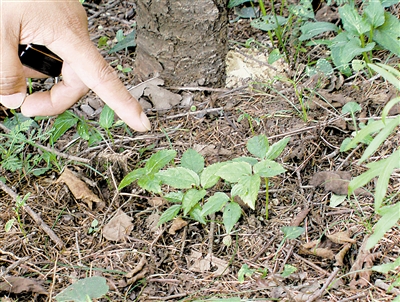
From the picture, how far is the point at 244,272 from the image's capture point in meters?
1.81

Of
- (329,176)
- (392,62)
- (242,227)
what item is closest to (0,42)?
(242,227)

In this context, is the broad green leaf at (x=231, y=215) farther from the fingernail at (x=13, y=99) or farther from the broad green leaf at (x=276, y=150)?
the fingernail at (x=13, y=99)

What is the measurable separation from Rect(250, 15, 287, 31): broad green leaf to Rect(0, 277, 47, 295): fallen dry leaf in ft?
5.55

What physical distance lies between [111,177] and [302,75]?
1123 mm

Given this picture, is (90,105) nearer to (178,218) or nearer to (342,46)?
(178,218)

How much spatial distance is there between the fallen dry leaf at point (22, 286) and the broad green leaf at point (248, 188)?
2.70ft

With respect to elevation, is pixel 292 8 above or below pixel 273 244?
above

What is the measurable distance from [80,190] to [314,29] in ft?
4.84

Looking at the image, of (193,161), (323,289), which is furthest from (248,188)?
(323,289)

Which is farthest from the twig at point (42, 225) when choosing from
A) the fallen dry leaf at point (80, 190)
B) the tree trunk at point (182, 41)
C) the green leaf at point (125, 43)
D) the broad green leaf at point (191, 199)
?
the green leaf at point (125, 43)

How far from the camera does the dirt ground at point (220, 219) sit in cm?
180

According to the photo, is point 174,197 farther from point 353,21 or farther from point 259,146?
point 353,21

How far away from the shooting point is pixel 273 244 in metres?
1.93

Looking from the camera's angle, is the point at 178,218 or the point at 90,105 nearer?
the point at 178,218
